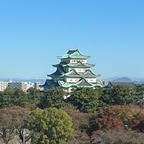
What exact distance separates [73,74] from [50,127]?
31.8 meters

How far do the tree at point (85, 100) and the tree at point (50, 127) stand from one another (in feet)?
49.6

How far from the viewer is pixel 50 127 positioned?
1196 inches


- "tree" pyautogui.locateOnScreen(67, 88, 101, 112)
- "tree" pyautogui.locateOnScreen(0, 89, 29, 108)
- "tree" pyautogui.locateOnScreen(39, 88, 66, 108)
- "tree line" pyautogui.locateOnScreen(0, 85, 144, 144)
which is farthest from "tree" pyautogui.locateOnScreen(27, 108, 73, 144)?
"tree" pyautogui.locateOnScreen(0, 89, 29, 108)

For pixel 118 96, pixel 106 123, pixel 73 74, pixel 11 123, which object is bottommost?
pixel 11 123

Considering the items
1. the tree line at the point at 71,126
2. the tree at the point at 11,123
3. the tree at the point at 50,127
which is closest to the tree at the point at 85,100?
the tree line at the point at 71,126

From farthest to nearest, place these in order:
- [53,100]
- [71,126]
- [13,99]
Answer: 1. [13,99]
2. [53,100]
3. [71,126]

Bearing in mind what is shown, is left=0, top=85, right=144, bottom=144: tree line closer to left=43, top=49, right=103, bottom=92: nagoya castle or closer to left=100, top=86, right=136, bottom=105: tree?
left=100, top=86, right=136, bottom=105: tree

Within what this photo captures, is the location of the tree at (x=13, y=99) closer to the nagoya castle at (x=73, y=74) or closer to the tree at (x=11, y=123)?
the nagoya castle at (x=73, y=74)

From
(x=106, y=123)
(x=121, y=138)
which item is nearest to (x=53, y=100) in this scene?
(x=106, y=123)

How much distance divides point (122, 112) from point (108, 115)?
1203mm

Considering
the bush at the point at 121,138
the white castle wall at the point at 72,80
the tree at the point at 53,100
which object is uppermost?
the white castle wall at the point at 72,80

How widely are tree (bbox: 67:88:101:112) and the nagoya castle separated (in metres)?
12.3

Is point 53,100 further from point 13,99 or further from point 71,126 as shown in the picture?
point 71,126

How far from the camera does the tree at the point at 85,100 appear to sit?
153ft
